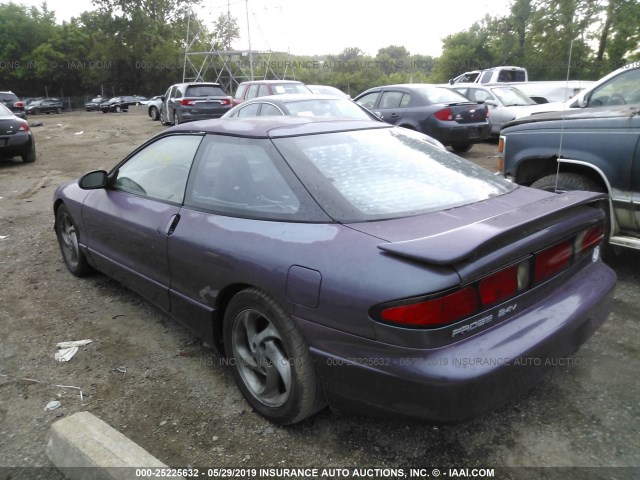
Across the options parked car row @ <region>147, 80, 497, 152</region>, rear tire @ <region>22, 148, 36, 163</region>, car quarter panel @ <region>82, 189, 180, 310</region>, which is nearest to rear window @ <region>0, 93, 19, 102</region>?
rear tire @ <region>22, 148, 36, 163</region>

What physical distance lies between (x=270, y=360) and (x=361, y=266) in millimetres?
795

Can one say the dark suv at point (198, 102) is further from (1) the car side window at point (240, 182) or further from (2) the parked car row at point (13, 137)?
(1) the car side window at point (240, 182)

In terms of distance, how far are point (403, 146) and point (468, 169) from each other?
0.42 meters

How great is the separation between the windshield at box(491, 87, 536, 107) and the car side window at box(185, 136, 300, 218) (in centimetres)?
1093

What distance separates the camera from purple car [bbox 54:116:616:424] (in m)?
1.97

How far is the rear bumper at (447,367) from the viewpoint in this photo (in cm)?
194

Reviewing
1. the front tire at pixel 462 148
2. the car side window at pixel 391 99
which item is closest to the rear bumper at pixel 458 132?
the front tire at pixel 462 148

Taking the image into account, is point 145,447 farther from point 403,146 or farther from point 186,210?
point 403,146

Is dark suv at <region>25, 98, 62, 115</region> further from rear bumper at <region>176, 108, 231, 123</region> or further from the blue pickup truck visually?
the blue pickup truck

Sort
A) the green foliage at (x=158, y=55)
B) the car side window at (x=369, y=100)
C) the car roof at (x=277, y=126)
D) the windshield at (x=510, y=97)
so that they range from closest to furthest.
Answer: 1. the car roof at (x=277, y=126)
2. the car side window at (x=369, y=100)
3. the windshield at (x=510, y=97)
4. the green foliage at (x=158, y=55)

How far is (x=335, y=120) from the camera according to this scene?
332 centimetres

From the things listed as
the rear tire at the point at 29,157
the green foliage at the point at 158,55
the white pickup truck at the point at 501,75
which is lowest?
the rear tire at the point at 29,157

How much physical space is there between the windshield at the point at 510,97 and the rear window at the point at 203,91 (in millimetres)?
9141

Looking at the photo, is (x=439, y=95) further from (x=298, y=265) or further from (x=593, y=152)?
(x=298, y=265)
